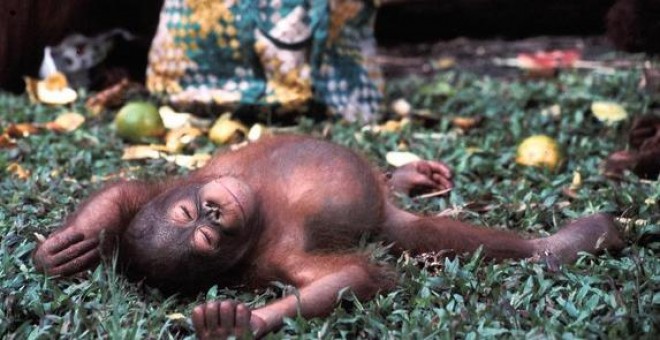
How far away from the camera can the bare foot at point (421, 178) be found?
3.56 m

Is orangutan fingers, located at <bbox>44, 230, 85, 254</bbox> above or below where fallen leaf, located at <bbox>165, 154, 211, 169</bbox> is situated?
above

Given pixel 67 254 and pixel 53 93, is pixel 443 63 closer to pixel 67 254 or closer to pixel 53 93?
pixel 53 93

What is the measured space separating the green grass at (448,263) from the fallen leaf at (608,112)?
0.07m

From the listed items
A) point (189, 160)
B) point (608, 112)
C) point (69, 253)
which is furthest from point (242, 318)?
point (608, 112)

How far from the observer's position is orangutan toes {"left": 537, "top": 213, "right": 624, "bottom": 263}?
2.88 meters

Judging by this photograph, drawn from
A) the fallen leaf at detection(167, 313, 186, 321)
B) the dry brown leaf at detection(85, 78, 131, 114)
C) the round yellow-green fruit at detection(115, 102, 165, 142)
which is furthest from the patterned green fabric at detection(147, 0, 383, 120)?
the fallen leaf at detection(167, 313, 186, 321)

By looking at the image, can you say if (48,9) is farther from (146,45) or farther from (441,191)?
(146,45)

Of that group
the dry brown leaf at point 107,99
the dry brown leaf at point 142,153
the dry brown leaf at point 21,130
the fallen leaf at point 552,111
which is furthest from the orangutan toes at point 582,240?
the dry brown leaf at point 107,99

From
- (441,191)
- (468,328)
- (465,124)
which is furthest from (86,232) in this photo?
(465,124)

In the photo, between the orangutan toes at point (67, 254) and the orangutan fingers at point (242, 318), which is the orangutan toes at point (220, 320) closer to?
the orangutan fingers at point (242, 318)

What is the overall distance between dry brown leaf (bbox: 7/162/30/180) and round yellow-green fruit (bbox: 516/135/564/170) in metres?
1.82

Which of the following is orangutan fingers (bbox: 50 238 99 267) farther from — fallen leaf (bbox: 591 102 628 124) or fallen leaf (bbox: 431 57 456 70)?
fallen leaf (bbox: 431 57 456 70)

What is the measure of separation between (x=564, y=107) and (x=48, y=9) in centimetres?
276

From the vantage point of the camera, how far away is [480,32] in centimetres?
736
